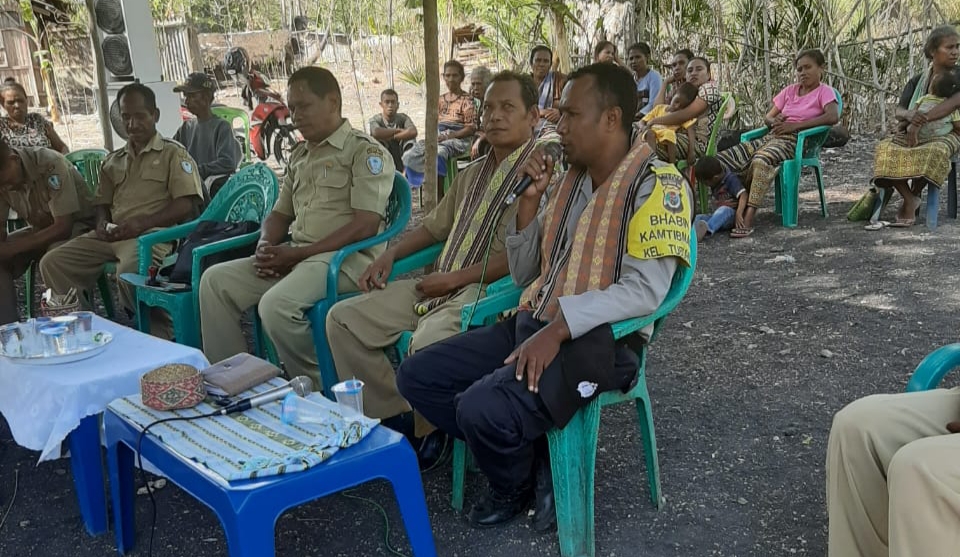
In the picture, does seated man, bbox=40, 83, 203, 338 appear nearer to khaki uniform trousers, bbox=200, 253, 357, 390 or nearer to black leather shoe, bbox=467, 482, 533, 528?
khaki uniform trousers, bbox=200, 253, 357, 390

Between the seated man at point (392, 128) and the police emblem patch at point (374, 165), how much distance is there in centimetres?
507

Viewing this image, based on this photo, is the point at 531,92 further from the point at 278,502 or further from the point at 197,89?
the point at 197,89

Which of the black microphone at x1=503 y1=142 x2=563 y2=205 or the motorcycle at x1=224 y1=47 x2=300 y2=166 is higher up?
the black microphone at x1=503 y1=142 x2=563 y2=205

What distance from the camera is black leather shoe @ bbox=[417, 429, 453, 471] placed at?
3.01 meters

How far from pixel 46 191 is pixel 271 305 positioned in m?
2.24

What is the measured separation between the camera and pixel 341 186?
3.68 metres

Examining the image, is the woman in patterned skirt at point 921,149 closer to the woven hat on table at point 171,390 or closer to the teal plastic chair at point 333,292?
the teal plastic chair at point 333,292

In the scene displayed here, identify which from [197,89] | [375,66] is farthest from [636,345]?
[375,66]

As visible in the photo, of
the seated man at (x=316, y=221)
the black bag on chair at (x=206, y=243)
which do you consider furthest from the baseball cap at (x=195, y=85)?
the seated man at (x=316, y=221)

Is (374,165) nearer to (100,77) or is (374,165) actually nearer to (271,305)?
(271,305)

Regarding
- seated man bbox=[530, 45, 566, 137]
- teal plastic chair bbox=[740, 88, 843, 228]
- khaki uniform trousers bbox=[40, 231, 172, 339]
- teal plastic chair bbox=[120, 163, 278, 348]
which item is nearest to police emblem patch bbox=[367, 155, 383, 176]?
teal plastic chair bbox=[120, 163, 278, 348]

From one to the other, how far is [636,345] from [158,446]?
1365 mm

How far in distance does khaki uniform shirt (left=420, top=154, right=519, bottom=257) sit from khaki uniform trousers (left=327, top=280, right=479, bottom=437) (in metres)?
0.21

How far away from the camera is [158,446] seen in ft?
6.89
